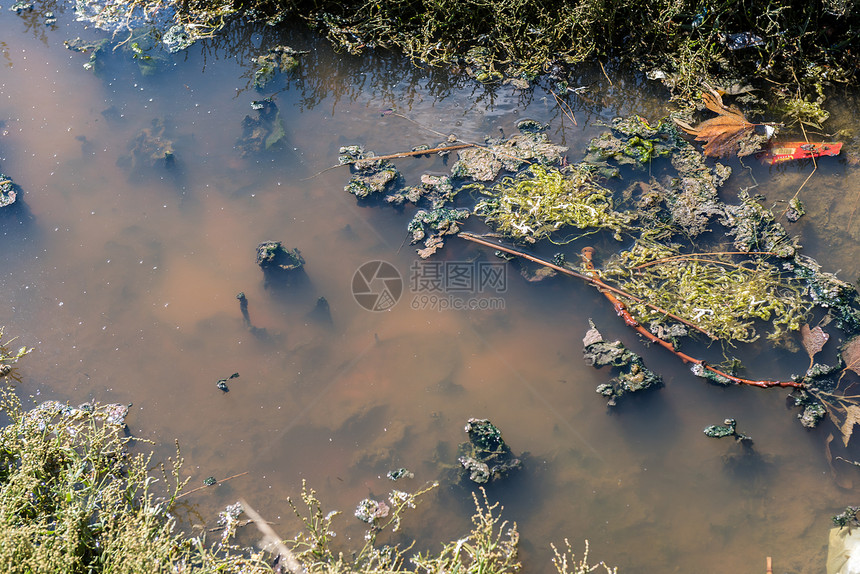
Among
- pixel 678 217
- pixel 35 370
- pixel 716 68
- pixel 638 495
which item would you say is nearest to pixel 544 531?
pixel 638 495

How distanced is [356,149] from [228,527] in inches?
110

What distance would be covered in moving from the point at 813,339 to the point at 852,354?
211mm

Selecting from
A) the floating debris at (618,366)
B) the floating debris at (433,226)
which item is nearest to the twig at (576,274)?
the floating debris at (433,226)

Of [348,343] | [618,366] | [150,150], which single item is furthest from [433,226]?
[150,150]

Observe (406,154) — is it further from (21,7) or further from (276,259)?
(21,7)

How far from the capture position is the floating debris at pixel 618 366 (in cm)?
330

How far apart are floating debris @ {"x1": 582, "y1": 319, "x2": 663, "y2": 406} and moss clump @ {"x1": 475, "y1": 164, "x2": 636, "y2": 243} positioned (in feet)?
2.62

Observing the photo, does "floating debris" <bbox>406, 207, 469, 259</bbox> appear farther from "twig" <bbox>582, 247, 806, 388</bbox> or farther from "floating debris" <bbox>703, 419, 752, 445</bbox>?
"floating debris" <bbox>703, 419, 752, 445</bbox>

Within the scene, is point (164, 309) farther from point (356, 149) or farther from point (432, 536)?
point (432, 536)

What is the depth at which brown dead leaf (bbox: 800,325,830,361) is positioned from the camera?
3.34 m

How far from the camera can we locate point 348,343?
3619 mm

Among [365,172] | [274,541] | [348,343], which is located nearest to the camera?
[274,541]

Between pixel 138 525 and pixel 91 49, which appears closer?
pixel 138 525

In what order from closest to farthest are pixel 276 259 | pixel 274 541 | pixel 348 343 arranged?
pixel 274 541, pixel 348 343, pixel 276 259
